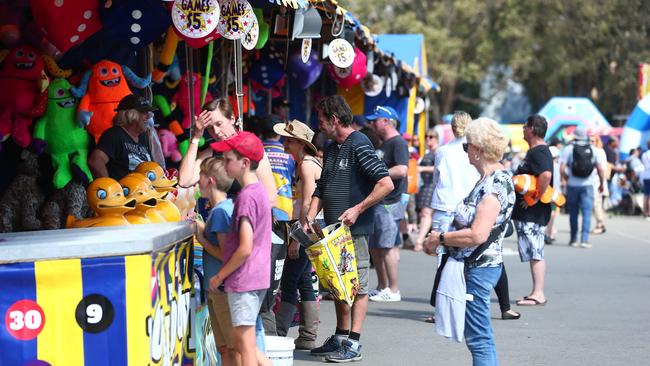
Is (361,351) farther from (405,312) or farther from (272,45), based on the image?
(272,45)

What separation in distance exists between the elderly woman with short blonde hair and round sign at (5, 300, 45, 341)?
7.55ft

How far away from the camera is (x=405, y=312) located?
33.0 feet

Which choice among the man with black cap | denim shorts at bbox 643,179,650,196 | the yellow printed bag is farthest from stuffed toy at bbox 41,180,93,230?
denim shorts at bbox 643,179,650,196

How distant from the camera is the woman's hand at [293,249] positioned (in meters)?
7.68

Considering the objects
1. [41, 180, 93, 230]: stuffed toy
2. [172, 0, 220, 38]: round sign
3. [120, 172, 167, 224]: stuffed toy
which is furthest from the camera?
[41, 180, 93, 230]: stuffed toy

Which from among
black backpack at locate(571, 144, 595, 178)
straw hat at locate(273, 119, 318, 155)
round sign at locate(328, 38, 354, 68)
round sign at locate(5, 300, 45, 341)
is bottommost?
black backpack at locate(571, 144, 595, 178)

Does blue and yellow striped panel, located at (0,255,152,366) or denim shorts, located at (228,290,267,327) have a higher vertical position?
blue and yellow striped panel, located at (0,255,152,366)

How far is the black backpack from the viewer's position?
53.6 ft

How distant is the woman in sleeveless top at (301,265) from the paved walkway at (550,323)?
0.76 feet

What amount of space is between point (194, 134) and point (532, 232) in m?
4.45

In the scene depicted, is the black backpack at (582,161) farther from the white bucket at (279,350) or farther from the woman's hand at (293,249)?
the white bucket at (279,350)

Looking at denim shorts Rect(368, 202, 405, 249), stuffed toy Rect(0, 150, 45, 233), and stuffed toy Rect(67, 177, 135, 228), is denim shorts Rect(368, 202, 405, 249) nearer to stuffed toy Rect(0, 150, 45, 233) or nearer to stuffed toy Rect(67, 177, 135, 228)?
stuffed toy Rect(0, 150, 45, 233)

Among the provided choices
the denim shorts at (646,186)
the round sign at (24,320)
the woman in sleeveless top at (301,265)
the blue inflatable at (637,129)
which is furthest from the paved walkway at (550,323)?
the blue inflatable at (637,129)

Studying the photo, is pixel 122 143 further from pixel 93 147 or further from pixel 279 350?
pixel 279 350
